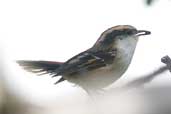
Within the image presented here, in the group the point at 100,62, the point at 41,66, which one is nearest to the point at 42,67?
the point at 41,66

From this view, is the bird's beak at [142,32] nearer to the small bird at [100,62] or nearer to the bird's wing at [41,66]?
the small bird at [100,62]

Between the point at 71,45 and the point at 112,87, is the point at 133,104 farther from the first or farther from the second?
the point at 71,45

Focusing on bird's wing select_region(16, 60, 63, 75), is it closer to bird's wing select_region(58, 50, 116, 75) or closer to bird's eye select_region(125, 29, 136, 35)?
bird's wing select_region(58, 50, 116, 75)

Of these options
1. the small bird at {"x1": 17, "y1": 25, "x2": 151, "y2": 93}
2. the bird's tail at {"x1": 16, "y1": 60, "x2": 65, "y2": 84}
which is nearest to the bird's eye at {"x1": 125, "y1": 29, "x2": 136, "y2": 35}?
the small bird at {"x1": 17, "y1": 25, "x2": 151, "y2": 93}

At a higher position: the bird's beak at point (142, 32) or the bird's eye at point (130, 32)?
the bird's eye at point (130, 32)

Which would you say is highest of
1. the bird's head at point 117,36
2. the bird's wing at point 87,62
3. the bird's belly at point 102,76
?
the bird's head at point 117,36

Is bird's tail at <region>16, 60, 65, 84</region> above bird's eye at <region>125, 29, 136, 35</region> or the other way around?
the other way around

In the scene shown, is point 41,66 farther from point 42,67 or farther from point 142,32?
point 142,32

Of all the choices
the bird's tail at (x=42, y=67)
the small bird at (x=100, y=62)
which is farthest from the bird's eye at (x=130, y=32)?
the bird's tail at (x=42, y=67)

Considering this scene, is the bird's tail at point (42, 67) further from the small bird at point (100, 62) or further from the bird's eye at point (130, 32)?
the bird's eye at point (130, 32)
